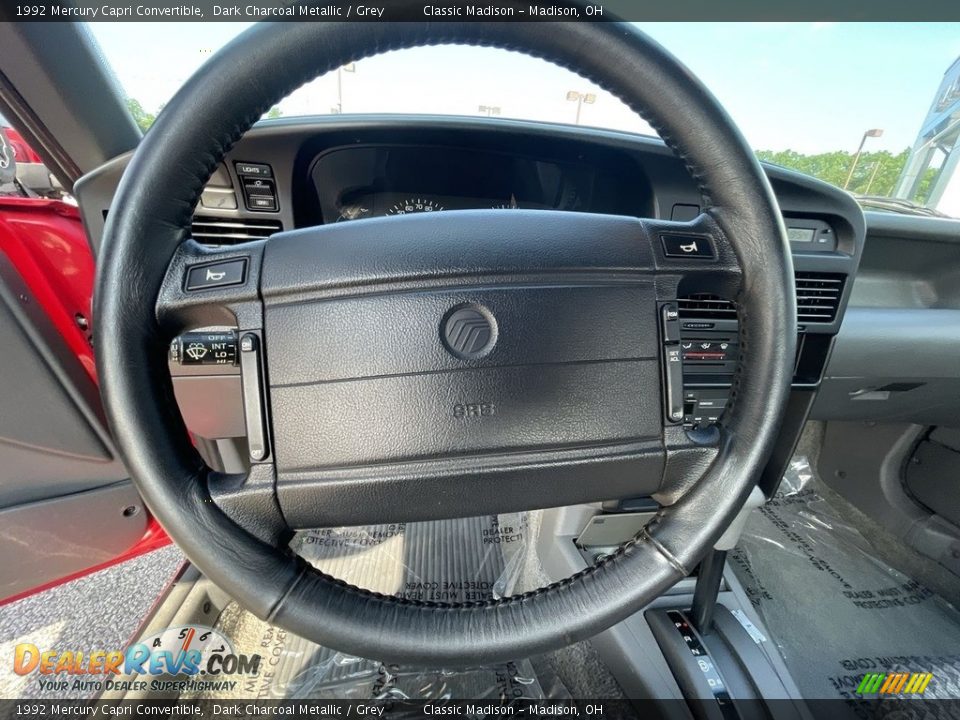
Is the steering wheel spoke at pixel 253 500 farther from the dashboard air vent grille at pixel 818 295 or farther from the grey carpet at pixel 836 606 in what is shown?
the grey carpet at pixel 836 606

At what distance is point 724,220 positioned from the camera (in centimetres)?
65

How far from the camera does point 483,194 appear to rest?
3.86 ft

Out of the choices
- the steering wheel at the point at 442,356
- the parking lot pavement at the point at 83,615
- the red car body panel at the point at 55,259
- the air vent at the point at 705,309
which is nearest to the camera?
the steering wheel at the point at 442,356

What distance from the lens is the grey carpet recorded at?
4.32 feet

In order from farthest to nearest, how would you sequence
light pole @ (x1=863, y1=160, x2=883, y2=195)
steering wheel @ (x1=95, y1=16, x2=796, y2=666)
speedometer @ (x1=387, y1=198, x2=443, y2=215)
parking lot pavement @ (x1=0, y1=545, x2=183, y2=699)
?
light pole @ (x1=863, y1=160, x2=883, y2=195), parking lot pavement @ (x1=0, y1=545, x2=183, y2=699), speedometer @ (x1=387, y1=198, x2=443, y2=215), steering wheel @ (x1=95, y1=16, x2=796, y2=666)

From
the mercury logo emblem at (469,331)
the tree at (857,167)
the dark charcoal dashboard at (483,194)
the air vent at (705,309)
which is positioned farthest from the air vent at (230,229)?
the tree at (857,167)

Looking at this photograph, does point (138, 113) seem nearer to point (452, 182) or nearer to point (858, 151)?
point (452, 182)

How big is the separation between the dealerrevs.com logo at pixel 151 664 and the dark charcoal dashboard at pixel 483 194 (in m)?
0.49

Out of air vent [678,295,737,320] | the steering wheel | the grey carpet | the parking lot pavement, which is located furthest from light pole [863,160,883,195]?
the parking lot pavement

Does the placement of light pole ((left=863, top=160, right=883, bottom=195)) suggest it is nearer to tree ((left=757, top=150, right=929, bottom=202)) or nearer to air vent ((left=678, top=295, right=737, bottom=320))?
tree ((left=757, top=150, right=929, bottom=202))

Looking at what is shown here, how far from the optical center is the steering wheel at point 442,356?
523 mm

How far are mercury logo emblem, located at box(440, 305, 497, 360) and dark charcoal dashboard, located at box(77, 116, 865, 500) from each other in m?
0.38

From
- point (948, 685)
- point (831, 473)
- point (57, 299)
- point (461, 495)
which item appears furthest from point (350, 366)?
point (831, 473)

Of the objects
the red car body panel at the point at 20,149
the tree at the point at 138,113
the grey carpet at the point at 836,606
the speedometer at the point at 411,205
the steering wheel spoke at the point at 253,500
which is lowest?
the grey carpet at the point at 836,606
